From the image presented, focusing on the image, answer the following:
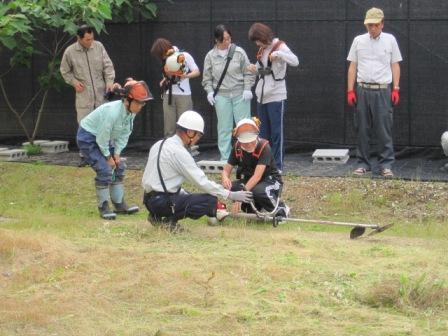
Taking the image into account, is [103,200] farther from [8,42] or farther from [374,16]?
[374,16]

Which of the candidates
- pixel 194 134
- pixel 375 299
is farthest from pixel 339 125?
pixel 375 299

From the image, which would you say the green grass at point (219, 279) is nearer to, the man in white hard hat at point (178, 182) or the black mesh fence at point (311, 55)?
the man in white hard hat at point (178, 182)

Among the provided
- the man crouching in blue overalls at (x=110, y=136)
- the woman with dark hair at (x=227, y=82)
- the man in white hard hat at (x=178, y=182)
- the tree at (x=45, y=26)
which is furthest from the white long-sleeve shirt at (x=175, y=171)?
the tree at (x=45, y=26)

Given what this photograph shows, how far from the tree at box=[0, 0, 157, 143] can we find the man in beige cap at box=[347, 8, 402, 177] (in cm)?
345

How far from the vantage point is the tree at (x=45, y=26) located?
13219 mm

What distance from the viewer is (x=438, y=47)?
13359 millimetres

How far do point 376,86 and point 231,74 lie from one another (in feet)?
6.06

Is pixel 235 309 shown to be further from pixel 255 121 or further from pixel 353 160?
pixel 353 160

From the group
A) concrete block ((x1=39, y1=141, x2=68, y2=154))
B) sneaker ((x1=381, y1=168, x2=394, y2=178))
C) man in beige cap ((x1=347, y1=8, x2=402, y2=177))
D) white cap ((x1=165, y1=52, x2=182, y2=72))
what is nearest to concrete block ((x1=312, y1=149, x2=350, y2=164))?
man in beige cap ((x1=347, y1=8, x2=402, y2=177))

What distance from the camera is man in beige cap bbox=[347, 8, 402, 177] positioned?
12047mm

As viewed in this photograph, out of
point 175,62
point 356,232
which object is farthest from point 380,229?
point 175,62

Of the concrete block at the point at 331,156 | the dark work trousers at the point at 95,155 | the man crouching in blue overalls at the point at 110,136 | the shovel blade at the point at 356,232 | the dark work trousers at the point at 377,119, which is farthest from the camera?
the concrete block at the point at 331,156

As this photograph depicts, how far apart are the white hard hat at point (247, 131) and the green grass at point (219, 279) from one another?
2.90 feet

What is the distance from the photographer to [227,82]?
1271 centimetres
